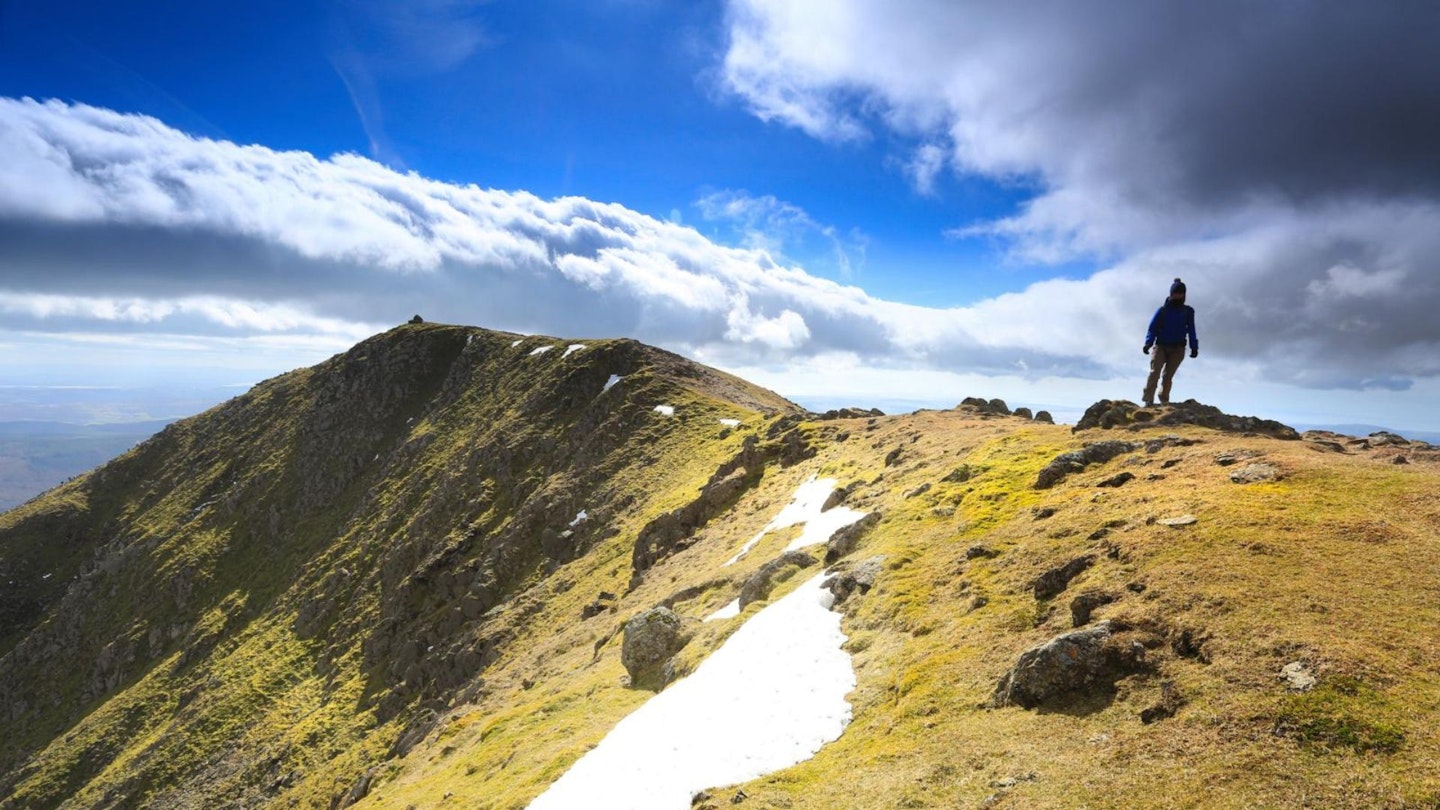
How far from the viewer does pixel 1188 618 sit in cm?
1287

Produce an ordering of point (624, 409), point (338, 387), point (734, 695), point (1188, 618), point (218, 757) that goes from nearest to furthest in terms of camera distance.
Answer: point (1188, 618) < point (734, 695) < point (218, 757) < point (624, 409) < point (338, 387)

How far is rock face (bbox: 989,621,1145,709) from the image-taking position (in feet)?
42.0

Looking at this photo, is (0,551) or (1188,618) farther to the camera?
(0,551)

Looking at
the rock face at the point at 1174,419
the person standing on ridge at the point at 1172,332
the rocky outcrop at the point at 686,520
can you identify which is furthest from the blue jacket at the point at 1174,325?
the rocky outcrop at the point at 686,520

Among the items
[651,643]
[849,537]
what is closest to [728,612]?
[651,643]

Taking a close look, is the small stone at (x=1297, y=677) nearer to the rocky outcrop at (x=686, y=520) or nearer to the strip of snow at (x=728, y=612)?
the strip of snow at (x=728, y=612)

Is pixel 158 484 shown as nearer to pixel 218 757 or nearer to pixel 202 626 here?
pixel 202 626

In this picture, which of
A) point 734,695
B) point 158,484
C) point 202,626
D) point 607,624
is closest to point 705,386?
point 607,624

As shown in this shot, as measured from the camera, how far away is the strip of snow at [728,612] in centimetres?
2798

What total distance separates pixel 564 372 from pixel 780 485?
63.9 meters

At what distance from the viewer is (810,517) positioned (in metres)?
38.0

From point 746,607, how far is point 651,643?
4649 mm

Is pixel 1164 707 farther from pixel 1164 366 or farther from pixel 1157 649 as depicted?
pixel 1164 366

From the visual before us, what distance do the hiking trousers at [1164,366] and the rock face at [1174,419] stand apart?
1132 mm
